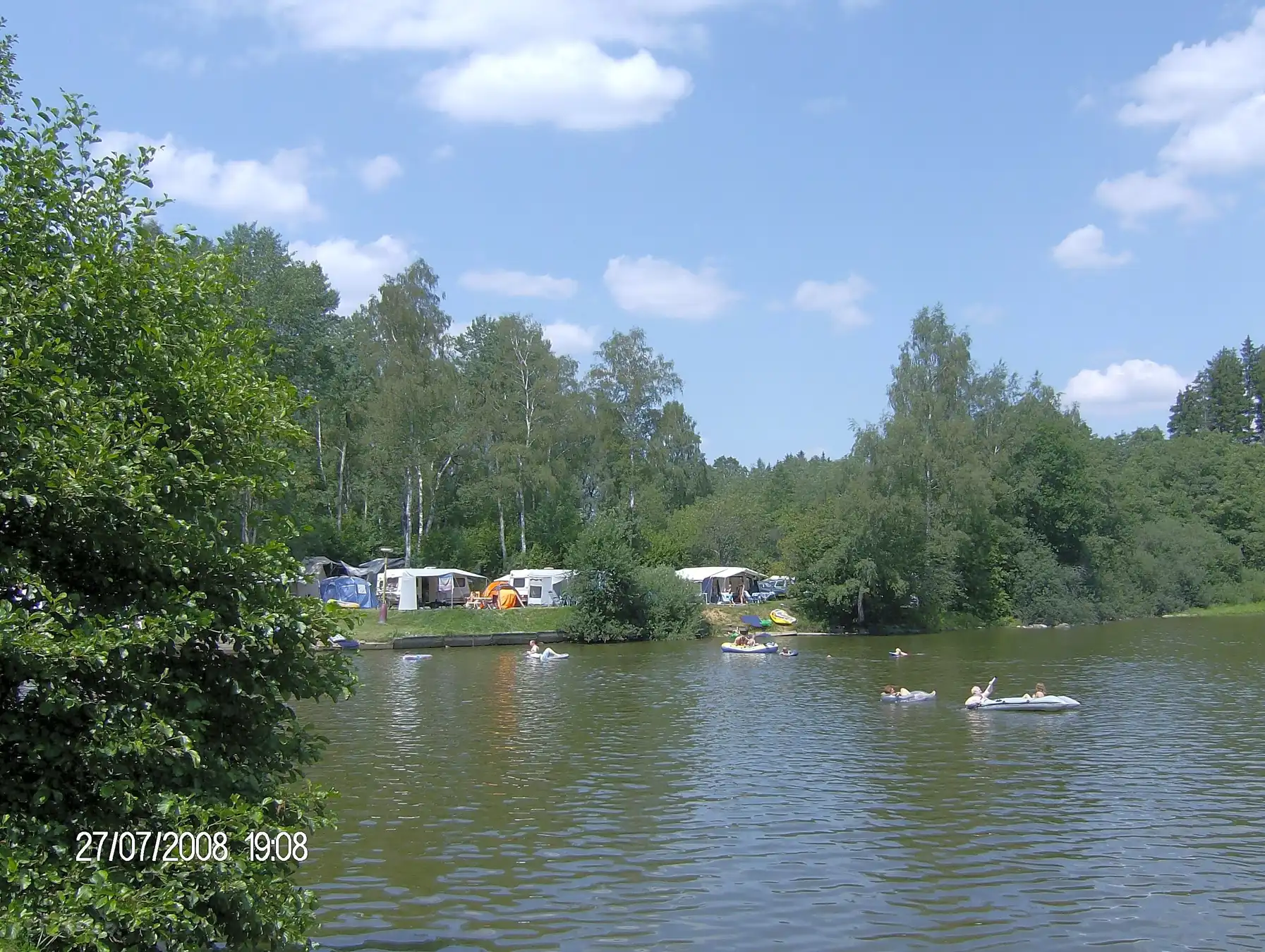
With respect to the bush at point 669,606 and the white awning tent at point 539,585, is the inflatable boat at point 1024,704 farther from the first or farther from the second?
the white awning tent at point 539,585

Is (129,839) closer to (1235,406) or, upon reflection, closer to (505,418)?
(505,418)

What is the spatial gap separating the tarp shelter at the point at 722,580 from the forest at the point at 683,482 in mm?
2917

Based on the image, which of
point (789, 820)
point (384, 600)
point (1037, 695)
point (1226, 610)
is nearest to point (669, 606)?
point (384, 600)

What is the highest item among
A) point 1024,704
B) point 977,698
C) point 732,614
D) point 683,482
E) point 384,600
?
point 683,482

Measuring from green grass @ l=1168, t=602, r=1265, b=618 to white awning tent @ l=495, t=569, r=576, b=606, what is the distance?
42052 mm

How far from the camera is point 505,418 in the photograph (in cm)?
6594

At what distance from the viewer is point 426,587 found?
194ft

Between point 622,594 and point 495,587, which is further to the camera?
point 495,587

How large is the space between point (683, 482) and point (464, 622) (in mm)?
26829

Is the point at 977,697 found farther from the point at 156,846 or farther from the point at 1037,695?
the point at 156,846

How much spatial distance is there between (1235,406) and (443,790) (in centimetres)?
14690

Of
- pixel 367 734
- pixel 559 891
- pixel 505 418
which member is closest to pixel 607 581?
pixel 505 418

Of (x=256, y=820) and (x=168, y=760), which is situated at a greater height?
(x=168, y=760)

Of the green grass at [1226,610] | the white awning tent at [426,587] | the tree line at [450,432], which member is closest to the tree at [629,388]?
the tree line at [450,432]
